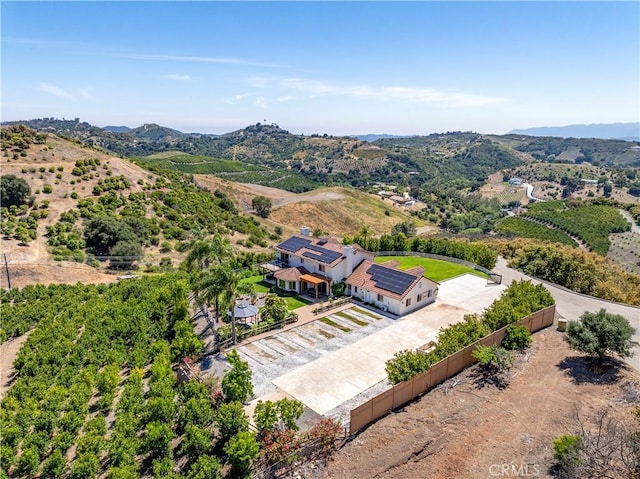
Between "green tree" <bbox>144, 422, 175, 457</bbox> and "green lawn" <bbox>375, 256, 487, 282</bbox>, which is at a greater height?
"green tree" <bbox>144, 422, 175, 457</bbox>

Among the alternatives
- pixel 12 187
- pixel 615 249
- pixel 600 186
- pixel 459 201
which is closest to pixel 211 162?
pixel 459 201

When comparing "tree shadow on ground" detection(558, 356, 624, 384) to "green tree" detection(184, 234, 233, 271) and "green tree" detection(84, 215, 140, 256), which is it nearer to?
"green tree" detection(184, 234, 233, 271)

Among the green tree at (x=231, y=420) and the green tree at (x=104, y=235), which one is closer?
the green tree at (x=231, y=420)

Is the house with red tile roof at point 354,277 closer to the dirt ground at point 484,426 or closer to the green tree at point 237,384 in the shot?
the dirt ground at point 484,426

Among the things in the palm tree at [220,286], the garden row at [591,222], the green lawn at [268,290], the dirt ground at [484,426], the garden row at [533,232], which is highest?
the palm tree at [220,286]

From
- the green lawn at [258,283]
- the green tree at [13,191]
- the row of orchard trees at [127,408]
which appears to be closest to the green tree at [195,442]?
the row of orchard trees at [127,408]

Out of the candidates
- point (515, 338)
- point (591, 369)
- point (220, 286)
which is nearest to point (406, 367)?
point (515, 338)

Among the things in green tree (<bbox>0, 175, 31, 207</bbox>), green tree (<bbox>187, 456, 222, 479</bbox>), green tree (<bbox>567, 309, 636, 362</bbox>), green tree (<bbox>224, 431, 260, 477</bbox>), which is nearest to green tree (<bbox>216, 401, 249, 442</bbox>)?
green tree (<bbox>224, 431, 260, 477</bbox>)
